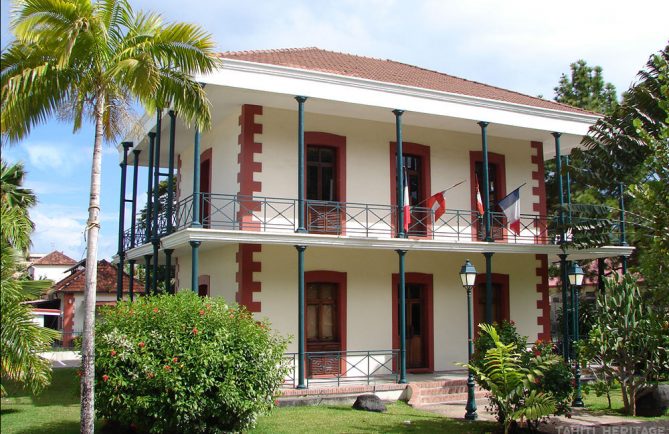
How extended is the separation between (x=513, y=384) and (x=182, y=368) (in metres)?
5.07

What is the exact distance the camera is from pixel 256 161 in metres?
14.9

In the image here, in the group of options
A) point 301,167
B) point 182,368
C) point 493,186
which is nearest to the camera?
point 182,368

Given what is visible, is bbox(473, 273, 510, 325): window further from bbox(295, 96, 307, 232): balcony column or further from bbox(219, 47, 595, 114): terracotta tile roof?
bbox(295, 96, 307, 232): balcony column

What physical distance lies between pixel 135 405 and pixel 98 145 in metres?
3.95

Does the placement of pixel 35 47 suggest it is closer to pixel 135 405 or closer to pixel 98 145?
pixel 98 145

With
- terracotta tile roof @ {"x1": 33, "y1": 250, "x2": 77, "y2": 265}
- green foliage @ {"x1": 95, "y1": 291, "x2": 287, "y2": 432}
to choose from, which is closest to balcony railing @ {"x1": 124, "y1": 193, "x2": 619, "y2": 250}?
green foliage @ {"x1": 95, "y1": 291, "x2": 287, "y2": 432}

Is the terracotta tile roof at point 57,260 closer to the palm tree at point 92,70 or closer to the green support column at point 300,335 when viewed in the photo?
the green support column at point 300,335

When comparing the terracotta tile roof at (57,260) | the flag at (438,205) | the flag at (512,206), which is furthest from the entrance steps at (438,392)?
the terracotta tile roof at (57,260)

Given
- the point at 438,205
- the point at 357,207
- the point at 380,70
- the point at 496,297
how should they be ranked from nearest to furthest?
the point at 438,205, the point at 357,207, the point at 380,70, the point at 496,297

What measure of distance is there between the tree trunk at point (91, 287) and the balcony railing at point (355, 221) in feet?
12.7

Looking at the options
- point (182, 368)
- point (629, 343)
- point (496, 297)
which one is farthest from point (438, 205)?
point (182, 368)

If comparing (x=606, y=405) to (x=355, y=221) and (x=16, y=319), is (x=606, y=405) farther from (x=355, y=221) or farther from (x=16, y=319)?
(x=16, y=319)

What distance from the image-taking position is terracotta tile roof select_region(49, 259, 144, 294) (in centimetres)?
3111

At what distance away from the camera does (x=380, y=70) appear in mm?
17516
